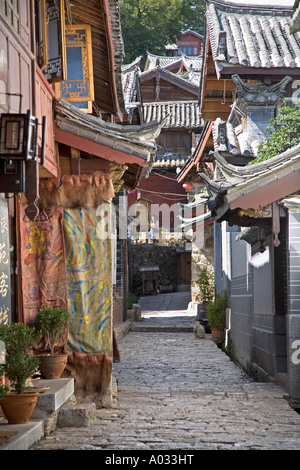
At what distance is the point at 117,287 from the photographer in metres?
24.3

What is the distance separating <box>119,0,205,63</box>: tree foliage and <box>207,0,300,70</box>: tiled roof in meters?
32.9

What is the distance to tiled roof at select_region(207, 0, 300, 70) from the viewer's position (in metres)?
17.6

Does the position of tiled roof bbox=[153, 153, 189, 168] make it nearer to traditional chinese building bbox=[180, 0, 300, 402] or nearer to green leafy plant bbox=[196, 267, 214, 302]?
traditional chinese building bbox=[180, 0, 300, 402]

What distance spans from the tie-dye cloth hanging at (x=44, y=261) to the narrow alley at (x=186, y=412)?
5.78 feet

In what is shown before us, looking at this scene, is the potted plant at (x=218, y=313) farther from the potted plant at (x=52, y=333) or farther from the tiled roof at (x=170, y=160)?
the tiled roof at (x=170, y=160)

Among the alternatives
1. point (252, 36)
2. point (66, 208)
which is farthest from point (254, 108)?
point (66, 208)

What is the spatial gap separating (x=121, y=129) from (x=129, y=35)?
4480 cm

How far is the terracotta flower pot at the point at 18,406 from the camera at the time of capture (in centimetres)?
723

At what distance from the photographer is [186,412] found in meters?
9.87

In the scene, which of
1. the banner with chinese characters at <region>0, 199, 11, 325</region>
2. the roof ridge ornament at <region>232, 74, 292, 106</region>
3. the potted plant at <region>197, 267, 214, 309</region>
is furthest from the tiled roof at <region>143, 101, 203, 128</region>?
the banner with chinese characters at <region>0, 199, 11, 325</region>
